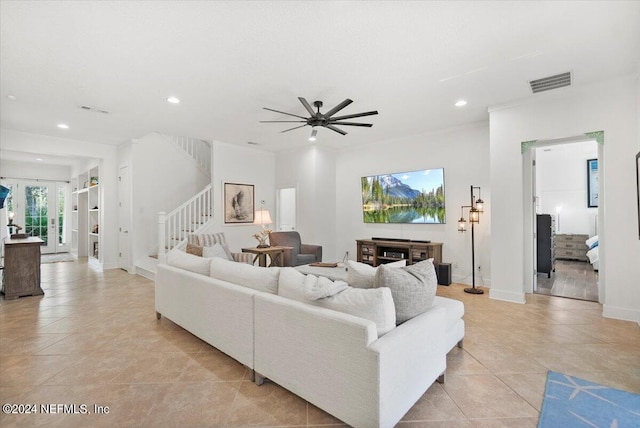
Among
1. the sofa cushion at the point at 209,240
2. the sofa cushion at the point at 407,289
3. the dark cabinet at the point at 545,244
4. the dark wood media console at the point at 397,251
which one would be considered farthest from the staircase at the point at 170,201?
the dark cabinet at the point at 545,244

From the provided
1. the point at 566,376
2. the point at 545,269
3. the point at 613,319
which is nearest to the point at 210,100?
the point at 566,376

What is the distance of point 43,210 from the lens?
9219 millimetres

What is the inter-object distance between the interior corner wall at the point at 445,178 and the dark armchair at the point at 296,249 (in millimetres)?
1434

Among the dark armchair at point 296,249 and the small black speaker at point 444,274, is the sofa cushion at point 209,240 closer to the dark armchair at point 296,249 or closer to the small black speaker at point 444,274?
the dark armchair at point 296,249

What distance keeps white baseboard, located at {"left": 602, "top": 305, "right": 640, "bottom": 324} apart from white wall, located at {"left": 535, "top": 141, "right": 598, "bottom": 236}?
5265mm

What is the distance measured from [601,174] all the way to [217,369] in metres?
4.84

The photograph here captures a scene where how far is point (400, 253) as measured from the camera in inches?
235

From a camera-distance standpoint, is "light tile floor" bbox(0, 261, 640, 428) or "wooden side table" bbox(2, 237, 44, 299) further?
"wooden side table" bbox(2, 237, 44, 299)

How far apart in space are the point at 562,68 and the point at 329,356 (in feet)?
12.5

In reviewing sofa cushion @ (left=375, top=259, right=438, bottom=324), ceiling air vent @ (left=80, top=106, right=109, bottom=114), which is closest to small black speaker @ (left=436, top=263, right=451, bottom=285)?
sofa cushion @ (left=375, top=259, right=438, bottom=324)

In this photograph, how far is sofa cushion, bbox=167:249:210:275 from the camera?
3.05m

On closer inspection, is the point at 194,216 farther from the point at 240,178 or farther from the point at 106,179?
the point at 106,179

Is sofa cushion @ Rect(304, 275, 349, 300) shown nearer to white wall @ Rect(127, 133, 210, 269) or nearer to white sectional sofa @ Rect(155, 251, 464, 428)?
white sectional sofa @ Rect(155, 251, 464, 428)

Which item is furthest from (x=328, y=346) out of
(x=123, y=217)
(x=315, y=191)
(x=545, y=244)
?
(x=123, y=217)
